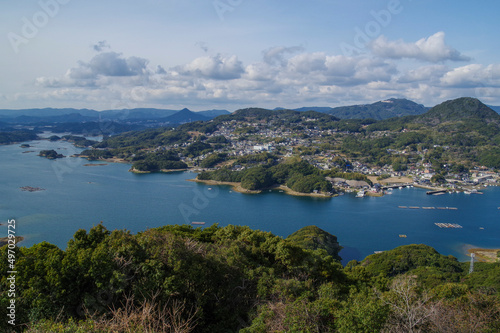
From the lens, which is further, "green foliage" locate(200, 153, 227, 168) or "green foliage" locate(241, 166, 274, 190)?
"green foliage" locate(200, 153, 227, 168)

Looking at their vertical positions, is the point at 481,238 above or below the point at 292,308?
below

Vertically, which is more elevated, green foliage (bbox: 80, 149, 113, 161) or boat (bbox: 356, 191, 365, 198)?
green foliage (bbox: 80, 149, 113, 161)

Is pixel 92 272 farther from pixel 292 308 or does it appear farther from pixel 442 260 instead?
pixel 442 260

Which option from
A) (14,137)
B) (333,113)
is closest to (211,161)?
(14,137)

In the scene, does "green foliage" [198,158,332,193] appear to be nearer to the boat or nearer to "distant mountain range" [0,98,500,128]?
the boat

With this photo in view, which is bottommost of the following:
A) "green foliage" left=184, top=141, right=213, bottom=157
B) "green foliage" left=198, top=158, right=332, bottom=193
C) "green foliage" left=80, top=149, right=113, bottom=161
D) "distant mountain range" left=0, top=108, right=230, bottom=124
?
"green foliage" left=198, top=158, right=332, bottom=193

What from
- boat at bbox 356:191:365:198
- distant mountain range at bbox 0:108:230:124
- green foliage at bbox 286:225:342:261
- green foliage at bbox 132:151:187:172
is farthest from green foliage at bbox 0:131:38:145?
green foliage at bbox 286:225:342:261

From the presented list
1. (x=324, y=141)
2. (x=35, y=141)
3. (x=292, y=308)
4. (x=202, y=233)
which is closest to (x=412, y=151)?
(x=324, y=141)

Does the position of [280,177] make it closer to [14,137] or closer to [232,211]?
[232,211]
